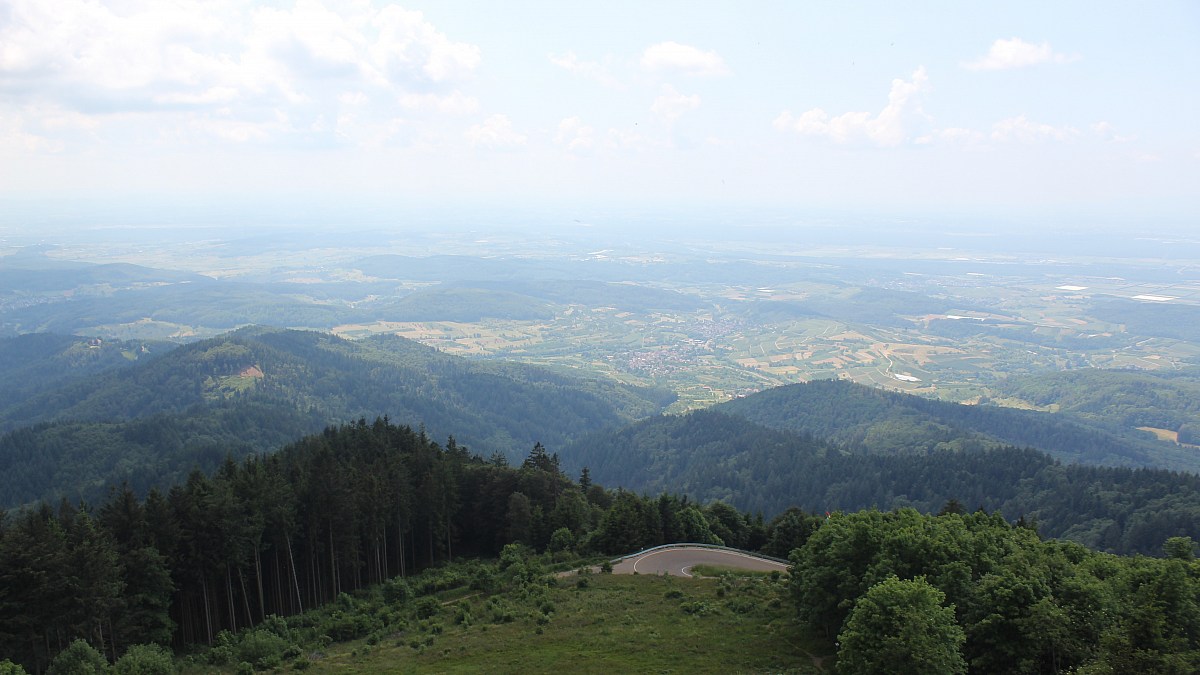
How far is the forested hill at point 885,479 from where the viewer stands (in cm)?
9650

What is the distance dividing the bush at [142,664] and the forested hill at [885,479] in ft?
220

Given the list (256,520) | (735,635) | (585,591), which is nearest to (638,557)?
(585,591)

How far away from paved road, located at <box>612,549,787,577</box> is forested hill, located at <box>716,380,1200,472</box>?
107828 mm

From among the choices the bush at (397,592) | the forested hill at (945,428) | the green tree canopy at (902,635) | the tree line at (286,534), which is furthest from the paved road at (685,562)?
the forested hill at (945,428)

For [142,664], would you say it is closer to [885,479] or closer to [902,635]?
[902,635]

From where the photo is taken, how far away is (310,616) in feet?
151

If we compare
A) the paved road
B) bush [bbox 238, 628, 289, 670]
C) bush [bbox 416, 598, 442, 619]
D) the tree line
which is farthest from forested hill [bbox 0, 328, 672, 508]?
bush [bbox 238, 628, 289, 670]

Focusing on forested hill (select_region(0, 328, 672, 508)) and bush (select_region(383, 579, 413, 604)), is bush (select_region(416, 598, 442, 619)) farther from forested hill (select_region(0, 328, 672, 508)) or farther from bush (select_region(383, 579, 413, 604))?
forested hill (select_region(0, 328, 672, 508))

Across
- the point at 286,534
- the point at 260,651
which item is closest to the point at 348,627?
the point at 260,651

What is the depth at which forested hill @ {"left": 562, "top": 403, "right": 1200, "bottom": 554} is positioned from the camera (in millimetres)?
96500

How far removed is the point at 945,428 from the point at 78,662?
166606 millimetres

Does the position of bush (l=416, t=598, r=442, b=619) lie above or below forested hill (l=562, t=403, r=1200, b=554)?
above

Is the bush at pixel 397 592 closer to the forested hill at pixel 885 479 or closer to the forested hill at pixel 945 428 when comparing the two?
the forested hill at pixel 885 479

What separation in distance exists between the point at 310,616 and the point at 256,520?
286 inches
